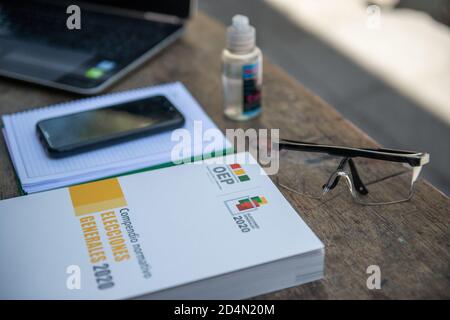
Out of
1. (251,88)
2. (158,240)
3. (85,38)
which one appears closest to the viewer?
A: (158,240)

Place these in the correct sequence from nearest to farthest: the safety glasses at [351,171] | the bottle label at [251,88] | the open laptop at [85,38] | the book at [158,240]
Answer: the book at [158,240]
the safety glasses at [351,171]
the bottle label at [251,88]
the open laptop at [85,38]

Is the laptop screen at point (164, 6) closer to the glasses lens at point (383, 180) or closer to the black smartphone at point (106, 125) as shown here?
the black smartphone at point (106, 125)

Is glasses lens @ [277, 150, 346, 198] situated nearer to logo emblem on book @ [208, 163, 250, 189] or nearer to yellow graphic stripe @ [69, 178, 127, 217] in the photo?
logo emblem on book @ [208, 163, 250, 189]

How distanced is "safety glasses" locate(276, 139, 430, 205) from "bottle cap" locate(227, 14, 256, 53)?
0.14m

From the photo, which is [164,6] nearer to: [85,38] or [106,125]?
[85,38]

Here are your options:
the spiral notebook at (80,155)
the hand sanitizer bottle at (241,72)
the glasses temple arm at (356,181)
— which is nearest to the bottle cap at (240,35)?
the hand sanitizer bottle at (241,72)

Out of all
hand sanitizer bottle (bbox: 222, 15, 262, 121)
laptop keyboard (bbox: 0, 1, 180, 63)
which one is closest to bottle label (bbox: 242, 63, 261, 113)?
hand sanitizer bottle (bbox: 222, 15, 262, 121)

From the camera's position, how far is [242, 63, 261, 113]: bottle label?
2.40 ft

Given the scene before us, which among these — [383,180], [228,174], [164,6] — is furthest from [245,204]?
[164,6]

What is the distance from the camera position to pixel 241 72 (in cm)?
74

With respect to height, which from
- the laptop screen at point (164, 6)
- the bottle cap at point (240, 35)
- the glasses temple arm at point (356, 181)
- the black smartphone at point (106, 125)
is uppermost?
the bottle cap at point (240, 35)

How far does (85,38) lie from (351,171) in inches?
21.0

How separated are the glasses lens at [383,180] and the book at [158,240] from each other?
12cm

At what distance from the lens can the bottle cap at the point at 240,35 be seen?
0.71 metres
